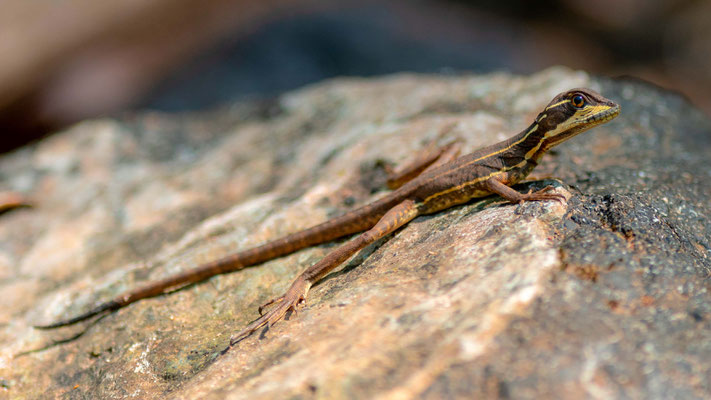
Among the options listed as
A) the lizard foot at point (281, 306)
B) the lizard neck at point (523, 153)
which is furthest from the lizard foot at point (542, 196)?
the lizard foot at point (281, 306)

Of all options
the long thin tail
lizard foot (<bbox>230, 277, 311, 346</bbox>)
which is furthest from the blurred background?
lizard foot (<bbox>230, 277, 311, 346</bbox>)

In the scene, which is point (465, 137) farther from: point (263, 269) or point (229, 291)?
point (229, 291)

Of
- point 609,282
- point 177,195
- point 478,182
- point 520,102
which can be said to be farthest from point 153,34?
Answer: point 609,282

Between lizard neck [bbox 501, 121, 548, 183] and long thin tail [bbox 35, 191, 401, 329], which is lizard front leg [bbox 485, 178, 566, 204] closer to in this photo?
lizard neck [bbox 501, 121, 548, 183]

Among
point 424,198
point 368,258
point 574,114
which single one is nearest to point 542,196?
point 574,114

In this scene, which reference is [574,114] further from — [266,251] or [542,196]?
[266,251]
